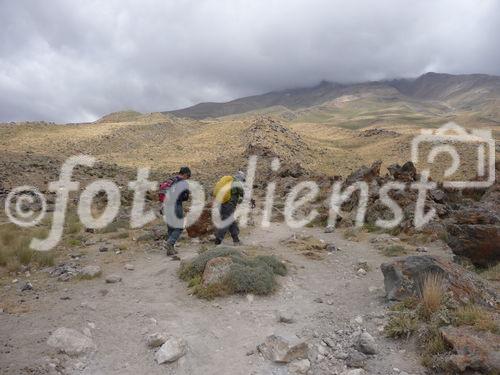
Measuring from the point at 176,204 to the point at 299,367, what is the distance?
259 inches

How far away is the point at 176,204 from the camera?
11695 millimetres

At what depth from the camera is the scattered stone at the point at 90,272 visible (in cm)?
978

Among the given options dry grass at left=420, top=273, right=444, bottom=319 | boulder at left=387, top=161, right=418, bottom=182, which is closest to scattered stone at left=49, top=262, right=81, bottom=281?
dry grass at left=420, top=273, right=444, bottom=319

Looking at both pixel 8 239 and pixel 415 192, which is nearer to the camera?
pixel 8 239

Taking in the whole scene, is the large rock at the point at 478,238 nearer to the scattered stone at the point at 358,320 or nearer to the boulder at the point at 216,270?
the scattered stone at the point at 358,320

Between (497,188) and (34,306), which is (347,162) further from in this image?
(34,306)

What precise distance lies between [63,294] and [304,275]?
17.0ft

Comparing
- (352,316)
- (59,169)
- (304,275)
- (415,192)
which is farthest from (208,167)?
(352,316)

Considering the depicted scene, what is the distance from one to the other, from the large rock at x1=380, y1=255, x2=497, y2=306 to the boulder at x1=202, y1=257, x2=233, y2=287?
311 centimetres

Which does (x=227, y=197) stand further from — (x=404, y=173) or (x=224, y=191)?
(x=404, y=173)

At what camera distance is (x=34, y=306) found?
7973 millimetres

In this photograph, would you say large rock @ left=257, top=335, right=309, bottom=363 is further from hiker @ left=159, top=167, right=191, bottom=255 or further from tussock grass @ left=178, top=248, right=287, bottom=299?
hiker @ left=159, top=167, right=191, bottom=255

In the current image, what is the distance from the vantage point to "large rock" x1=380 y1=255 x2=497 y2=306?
24.3 ft

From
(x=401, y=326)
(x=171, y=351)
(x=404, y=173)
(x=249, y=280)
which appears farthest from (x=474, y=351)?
(x=404, y=173)
